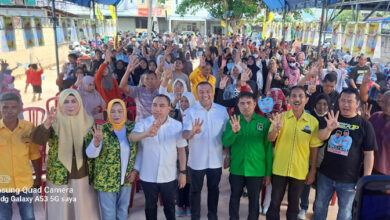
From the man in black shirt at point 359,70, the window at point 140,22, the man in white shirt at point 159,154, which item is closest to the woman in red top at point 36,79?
the man in white shirt at point 159,154

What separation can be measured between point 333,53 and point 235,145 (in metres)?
11.7

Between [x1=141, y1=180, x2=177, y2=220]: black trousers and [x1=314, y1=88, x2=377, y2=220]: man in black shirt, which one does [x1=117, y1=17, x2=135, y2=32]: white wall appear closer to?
[x1=141, y1=180, x2=177, y2=220]: black trousers

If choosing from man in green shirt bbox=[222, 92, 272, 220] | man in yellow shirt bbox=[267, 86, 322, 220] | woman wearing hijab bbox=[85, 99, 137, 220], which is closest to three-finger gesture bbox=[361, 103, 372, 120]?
man in yellow shirt bbox=[267, 86, 322, 220]

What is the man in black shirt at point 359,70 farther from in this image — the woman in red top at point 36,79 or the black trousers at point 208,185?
the woman in red top at point 36,79

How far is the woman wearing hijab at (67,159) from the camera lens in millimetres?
2535

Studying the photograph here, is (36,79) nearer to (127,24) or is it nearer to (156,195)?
(156,195)

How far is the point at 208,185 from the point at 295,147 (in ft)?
3.22

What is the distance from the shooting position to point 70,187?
2654mm

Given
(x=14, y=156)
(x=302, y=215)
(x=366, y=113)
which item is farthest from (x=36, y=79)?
(x=366, y=113)

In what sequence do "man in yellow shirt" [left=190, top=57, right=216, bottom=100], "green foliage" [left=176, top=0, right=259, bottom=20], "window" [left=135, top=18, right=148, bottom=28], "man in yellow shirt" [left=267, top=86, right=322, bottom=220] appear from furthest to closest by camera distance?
"window" [left=135, top=18, right=148, bottom=28], "green foliage" [left=176, top=0, right=259, bottom=20], "man in yellow shirt" [left=190, top=57, right=216, bottom=100], "man in yellow shirt" [left=267, top=86, right=322, bottom=220]

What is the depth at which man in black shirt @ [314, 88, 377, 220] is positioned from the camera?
2.63 metres

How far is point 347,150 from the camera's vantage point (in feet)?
8.81

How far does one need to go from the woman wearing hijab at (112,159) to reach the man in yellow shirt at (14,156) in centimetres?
55

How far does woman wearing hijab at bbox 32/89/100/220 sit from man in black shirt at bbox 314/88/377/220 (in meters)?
2.20
